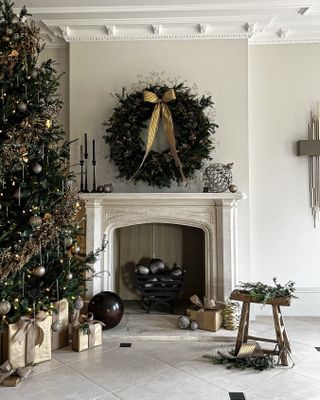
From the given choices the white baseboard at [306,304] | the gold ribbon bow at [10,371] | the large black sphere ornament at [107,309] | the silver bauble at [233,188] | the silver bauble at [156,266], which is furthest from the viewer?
the white baseboard at [306,304]

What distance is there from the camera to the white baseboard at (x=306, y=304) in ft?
12.9

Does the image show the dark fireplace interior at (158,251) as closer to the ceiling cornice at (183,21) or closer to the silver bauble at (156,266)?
the silver bauble at (156,266)

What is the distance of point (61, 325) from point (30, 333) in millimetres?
394

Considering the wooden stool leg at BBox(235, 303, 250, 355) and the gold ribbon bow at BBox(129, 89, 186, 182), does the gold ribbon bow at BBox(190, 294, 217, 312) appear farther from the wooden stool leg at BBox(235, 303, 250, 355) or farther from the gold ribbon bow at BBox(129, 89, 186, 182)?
the gold ribbon bow at BBox(129, 89, 186, 182)

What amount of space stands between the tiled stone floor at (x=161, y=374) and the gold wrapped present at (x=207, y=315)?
0.32 ft

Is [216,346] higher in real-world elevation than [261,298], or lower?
lower

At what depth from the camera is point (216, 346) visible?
312 cm

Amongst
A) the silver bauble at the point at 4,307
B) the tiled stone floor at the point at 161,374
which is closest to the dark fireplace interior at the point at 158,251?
the tiled stone floor at the point at 161,374

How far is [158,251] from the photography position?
4.13 meters

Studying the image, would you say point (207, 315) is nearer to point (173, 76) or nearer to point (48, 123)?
point (48, 123)

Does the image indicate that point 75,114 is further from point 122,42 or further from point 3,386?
point 3,386

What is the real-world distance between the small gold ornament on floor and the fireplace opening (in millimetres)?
695

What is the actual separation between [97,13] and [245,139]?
6.37ft

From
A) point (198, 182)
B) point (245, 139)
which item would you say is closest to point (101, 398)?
point (198, 182)
